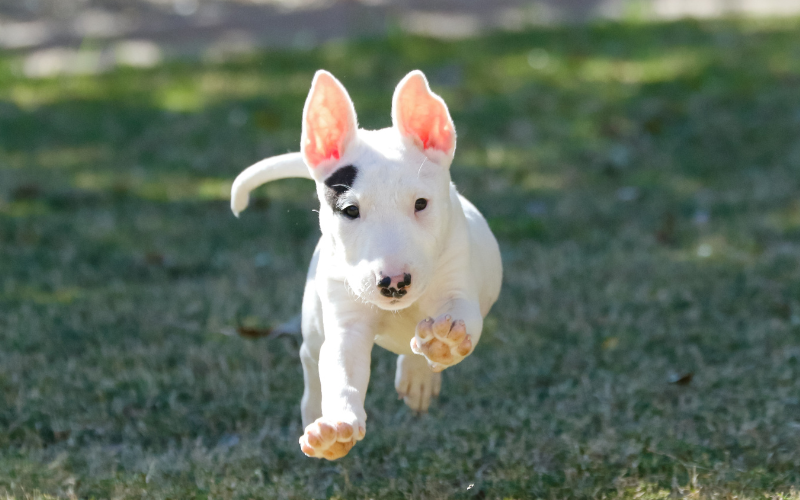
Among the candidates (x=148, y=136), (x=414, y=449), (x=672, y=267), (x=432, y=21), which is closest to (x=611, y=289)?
(x=672, y=267)

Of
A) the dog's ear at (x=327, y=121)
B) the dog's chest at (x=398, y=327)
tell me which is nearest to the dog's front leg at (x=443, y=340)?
the dog's chest at (x=398, y=327)

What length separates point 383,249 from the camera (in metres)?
2.46

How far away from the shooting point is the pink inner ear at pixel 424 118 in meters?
2.68

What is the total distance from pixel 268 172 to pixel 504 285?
2.18 meters

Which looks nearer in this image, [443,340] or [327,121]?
[443,340]

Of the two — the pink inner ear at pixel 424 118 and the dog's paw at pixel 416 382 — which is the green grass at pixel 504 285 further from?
the pink inner ear at pixel 424 118

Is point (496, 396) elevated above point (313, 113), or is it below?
below

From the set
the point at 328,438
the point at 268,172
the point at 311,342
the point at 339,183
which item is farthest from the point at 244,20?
the point at 328,438

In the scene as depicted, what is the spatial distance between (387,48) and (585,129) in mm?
1994

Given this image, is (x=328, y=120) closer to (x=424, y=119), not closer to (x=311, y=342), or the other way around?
(x=424, y=119)

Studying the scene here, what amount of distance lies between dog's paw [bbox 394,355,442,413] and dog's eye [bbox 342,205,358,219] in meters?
0.83

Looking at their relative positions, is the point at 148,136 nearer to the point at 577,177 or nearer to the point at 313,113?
the point at 577,177

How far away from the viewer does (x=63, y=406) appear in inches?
152

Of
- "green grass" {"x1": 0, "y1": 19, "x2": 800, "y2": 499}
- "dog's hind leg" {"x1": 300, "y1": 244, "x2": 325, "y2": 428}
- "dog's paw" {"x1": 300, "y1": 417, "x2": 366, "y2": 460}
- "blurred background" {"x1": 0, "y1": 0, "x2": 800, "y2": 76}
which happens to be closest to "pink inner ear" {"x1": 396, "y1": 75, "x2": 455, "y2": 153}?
"dog's hind leg" {"x1": 300, "y1": 244, "x2": 325, "y2": 428}
